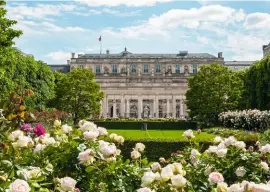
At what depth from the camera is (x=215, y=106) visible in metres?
41.8

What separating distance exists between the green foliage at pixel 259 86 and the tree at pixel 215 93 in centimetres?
90

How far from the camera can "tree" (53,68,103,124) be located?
147ft

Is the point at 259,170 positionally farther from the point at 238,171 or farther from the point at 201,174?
the point at 201,174

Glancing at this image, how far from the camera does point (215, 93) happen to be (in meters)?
41.7

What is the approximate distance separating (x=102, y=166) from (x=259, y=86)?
3462 centimetres

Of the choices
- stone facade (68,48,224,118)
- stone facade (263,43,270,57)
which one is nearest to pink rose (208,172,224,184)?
stone facade (68,48,224,118)

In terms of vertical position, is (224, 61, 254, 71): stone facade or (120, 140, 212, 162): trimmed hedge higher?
(224, 61, 254, 71): stone facade

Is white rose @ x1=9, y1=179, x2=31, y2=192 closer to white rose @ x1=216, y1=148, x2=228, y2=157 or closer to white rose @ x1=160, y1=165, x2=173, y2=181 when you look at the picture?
white rose @ x1=160, y1=165, x2=173, y2=181

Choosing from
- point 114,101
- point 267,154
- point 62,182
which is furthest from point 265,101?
point 114,101

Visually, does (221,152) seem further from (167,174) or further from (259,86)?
(259,86)

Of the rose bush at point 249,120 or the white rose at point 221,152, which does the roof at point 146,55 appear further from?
the white rose at point 221,152

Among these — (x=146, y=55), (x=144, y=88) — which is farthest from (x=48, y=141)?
(x=146, y=55)

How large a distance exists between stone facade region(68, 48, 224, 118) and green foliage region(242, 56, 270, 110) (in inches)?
1284

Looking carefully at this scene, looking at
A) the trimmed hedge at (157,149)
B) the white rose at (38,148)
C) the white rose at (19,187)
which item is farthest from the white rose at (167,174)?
the trimmed hedge at (157,149)
